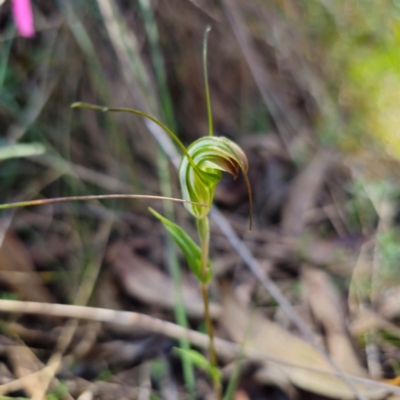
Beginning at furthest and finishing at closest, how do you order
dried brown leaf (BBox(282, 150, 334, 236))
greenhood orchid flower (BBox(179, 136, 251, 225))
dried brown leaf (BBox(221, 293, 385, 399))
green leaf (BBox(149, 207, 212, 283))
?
dried brown leaf (BBox(282, 150, 334, 236)), dried brown leaf (BBox(221, 293, 385, 399)), green leaf (BBox(149, 207, 212, 283)), greenhood orchid flower (BBox(179, 136, 251, 225))

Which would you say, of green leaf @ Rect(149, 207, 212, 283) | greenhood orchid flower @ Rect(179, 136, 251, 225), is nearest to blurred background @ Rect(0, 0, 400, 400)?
green leaf @ Rect(149, 207, 212, 283)

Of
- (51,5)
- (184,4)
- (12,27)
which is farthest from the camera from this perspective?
(184,4)

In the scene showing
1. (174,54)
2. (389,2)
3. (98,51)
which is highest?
(98,51)

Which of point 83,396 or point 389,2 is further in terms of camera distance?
point 389,2

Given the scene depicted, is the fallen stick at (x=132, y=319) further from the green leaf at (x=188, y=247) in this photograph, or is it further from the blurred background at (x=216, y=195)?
the green leaf at (x=188, y=247)

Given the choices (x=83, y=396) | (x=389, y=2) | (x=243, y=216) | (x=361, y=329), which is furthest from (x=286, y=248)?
(x=389, y=2)

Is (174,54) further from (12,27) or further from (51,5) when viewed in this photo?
(12,27)

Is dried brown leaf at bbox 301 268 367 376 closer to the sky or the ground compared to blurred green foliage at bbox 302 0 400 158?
closer to the ground

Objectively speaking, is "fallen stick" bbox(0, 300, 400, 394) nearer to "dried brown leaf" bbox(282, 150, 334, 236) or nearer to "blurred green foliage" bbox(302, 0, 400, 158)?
"dried brown leaf" bbox(282, 150, 334, 236)

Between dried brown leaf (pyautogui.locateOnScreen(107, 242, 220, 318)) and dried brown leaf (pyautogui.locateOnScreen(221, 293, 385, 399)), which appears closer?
dried brown leaf (pyautogui.locateOnScreen(221, 293, 385, 399))

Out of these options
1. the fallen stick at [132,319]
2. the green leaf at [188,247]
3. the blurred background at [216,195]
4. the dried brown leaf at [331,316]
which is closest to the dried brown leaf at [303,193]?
the blurred background at [216,195]
